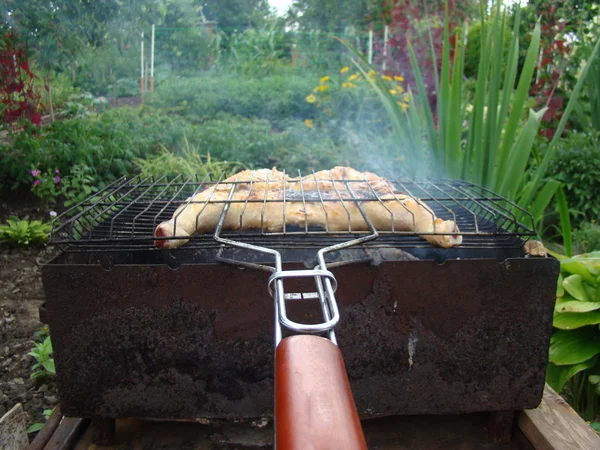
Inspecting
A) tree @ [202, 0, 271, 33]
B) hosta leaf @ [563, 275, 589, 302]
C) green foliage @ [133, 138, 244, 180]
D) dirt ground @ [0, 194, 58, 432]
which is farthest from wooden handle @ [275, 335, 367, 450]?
tree @ [202, 0, 271, 33]

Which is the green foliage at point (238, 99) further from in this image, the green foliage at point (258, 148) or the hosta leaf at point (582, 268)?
the hosta leaf at point (582, 268)

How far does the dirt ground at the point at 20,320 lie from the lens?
2543mm

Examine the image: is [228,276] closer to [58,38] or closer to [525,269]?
[525,269]

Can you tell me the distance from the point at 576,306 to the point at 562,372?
328 mm

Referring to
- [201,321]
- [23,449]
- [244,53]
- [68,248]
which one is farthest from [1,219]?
[244,53]

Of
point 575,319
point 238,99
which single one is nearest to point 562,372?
point 575,319

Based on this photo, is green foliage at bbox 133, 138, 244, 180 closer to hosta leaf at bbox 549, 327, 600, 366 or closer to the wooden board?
hosta leaf at bbox 549, 327, 600, 366

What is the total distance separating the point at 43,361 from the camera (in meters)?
2.66

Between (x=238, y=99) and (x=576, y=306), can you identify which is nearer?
(x=576, y=306)

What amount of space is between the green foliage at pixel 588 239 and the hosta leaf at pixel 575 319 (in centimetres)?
181

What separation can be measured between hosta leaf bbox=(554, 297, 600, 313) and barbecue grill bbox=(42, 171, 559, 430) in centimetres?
67

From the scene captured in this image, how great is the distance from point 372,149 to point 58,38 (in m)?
3.31

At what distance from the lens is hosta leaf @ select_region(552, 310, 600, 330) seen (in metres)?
2.32

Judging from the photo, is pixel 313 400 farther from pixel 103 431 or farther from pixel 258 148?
pixel 258 148
